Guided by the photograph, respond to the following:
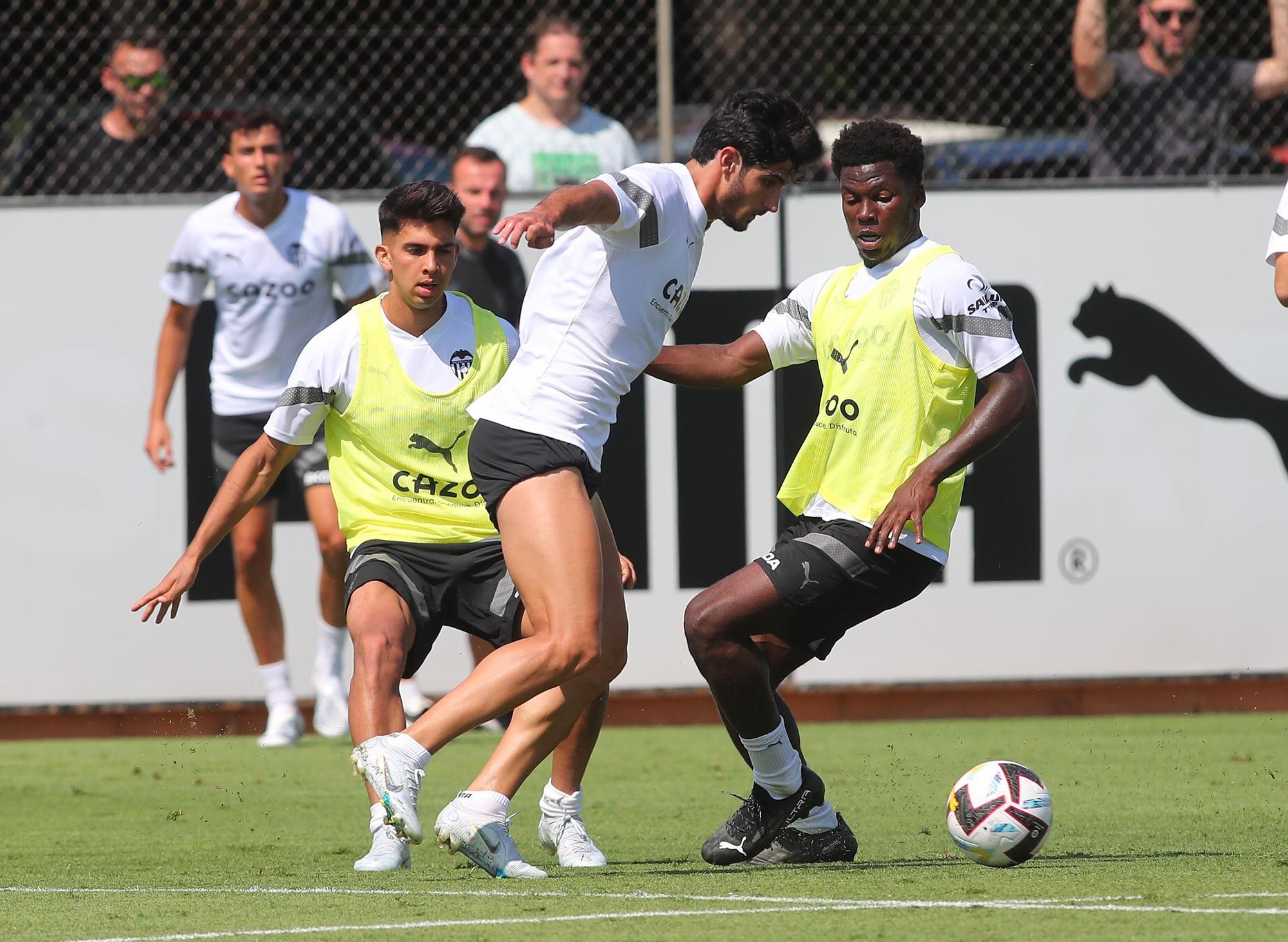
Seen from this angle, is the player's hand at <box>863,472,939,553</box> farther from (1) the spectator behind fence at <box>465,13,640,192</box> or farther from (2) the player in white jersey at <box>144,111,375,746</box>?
(1) the spectator behind fence at <box>465,13,640,192</box>

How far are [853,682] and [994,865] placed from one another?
4.24 metres

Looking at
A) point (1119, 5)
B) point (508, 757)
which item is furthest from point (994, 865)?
point (1119, 5)

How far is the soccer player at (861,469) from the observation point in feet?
18.7

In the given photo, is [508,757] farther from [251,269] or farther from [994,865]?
[251,269]

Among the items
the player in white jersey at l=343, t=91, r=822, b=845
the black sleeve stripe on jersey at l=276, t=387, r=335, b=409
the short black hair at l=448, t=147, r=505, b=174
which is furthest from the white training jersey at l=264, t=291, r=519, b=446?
the short black hair at l=448, t=147, r=505, b=174

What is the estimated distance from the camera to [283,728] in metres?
8.96

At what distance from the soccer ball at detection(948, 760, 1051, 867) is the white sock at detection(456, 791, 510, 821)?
126 cm

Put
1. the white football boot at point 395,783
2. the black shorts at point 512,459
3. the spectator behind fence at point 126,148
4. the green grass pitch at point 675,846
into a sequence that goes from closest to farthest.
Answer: the green grass pitch at point 675,846 → the white football boot at point 395,783 → the black shorts at point 512,459 → the spectator behind fence at point 126,148

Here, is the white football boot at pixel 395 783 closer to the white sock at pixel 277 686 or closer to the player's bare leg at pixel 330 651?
the player's bare leg at pixel 330 651

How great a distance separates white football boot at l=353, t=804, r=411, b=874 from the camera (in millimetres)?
5594

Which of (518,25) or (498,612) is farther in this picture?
(518,25)

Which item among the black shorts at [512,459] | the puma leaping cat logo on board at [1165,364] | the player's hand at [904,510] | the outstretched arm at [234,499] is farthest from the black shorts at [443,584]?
the puma leaping cat logo on board at [1165,364]

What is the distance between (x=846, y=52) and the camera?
11.0 m

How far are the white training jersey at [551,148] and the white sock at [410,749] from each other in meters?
5.26
